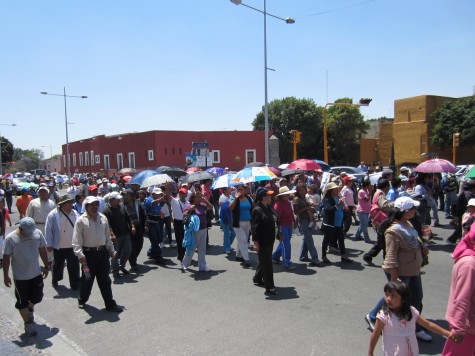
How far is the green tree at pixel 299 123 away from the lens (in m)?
47.3

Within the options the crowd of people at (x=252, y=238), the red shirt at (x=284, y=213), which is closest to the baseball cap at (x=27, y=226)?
the crowd of people at (x=252, y=238)

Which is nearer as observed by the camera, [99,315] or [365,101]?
[99,315]

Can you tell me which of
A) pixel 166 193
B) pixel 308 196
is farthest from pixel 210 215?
pixel 308 196

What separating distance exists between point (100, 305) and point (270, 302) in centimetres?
276

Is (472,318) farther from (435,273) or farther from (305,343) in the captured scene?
(435,273)

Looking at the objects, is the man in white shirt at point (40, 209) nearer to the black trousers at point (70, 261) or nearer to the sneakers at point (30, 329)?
the black trousers at point (70, 261)

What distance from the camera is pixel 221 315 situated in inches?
226

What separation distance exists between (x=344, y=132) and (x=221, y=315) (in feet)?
143

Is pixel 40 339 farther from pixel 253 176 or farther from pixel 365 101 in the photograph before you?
pixel 365 101

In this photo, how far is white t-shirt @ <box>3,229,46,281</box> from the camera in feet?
17.7

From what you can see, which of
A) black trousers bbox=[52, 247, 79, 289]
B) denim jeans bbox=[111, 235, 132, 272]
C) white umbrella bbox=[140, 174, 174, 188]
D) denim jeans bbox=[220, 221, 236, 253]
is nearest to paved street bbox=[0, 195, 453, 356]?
black trousers bbox=[52, 247, 79, 289]

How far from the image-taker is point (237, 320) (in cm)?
553

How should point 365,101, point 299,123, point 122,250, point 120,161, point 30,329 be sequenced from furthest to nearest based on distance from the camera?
point 299,123 < point 120,161 < point 365,101 < point 122,250 < point 30,329

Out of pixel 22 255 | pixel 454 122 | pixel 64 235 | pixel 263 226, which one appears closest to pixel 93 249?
pixel 22 255
